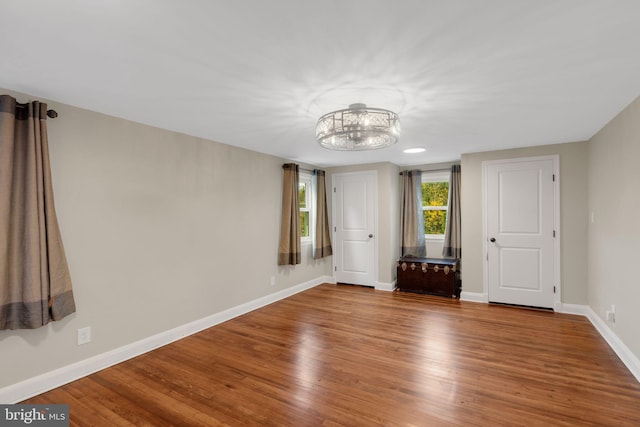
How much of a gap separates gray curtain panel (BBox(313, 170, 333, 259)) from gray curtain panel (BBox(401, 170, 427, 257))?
140 centimetres

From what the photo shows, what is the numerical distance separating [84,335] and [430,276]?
438 centimetres

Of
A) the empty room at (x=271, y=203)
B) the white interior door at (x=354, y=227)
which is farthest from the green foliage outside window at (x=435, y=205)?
the white interior door at (x=354, y=227)

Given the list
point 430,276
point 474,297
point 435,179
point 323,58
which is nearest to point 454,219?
point 435,179

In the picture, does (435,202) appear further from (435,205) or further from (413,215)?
(413,215)

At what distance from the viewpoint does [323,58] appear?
1.73 m

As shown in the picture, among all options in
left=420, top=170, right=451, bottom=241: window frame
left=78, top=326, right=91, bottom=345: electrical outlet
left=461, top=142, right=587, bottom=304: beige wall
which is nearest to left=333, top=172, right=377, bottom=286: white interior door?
left=420, top=170, right=451, bottom=241: window frame

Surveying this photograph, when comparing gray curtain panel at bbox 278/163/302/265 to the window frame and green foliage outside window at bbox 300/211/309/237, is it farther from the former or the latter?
the window frame

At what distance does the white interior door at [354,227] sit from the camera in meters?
5.43

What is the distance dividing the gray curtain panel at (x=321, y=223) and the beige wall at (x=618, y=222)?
364cm

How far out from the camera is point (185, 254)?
11.1 ft

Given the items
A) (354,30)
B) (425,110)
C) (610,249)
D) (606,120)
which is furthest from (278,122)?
(610,249)

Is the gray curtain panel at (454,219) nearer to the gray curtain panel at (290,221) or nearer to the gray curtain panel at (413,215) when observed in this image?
the gray curtain panel at (413,215)

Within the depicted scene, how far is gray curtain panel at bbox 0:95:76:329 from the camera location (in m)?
2.07

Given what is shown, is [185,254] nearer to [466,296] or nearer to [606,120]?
[466,296]
